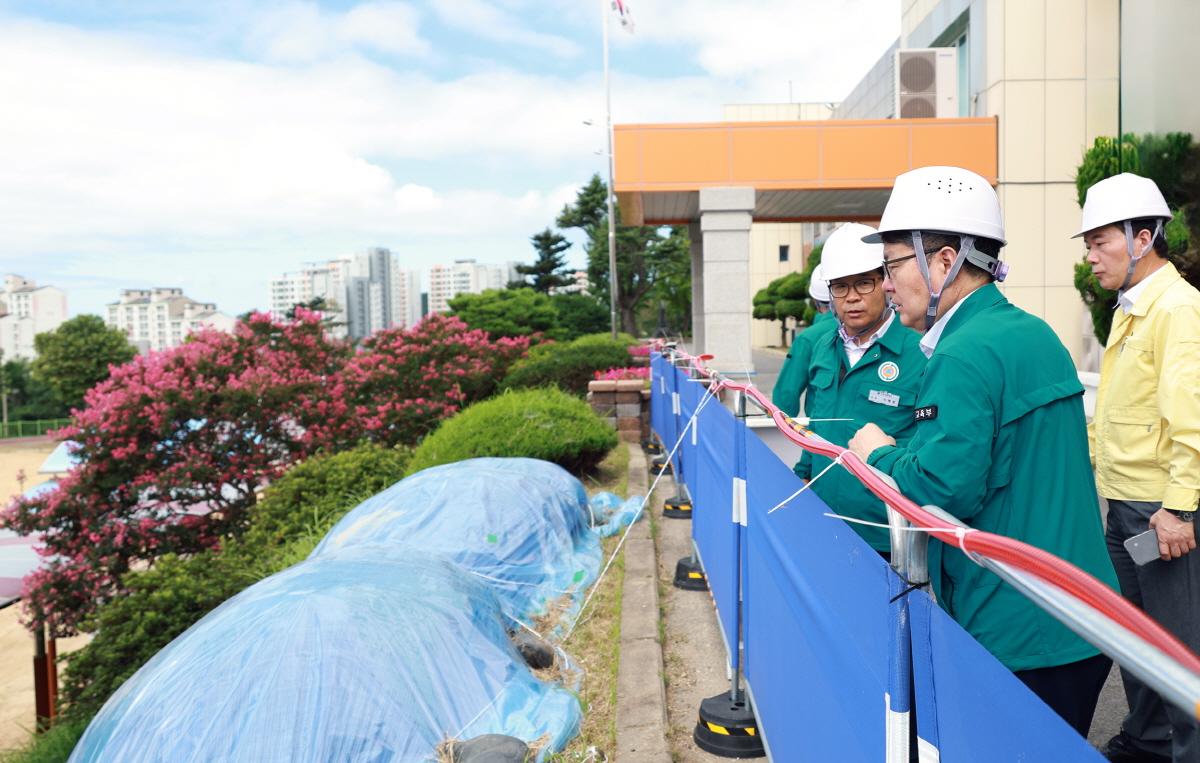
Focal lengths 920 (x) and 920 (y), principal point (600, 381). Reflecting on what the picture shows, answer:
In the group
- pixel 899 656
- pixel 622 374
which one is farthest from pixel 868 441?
pixel 622 374

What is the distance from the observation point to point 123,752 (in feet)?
10.0

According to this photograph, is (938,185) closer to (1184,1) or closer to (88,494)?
(1184,1)

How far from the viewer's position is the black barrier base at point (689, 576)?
6.02 m

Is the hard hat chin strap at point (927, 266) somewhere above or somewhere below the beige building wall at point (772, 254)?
below

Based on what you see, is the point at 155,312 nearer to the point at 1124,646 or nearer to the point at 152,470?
the point at 152,470

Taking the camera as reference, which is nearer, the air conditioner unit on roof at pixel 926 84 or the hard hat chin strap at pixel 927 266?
the hard hat chin strap at pixel 927 266

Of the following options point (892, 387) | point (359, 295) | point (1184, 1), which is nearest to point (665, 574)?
point (892, 387)

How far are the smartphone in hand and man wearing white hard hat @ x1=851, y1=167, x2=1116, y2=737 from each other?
1.10 meters

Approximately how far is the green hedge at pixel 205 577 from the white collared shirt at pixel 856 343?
203 inches

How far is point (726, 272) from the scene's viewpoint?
56.9 ft

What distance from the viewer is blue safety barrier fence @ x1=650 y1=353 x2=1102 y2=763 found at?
54.1 inches

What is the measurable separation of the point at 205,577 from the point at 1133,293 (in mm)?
8429

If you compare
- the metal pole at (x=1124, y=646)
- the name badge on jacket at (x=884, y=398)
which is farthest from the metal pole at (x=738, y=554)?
the metal pole at (x=1124, y=646)

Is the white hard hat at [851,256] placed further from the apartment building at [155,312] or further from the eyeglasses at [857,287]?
the apartment building at [155,312]
